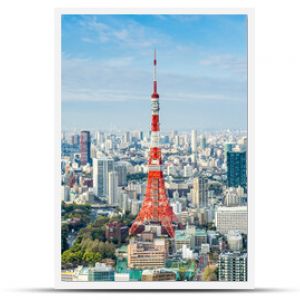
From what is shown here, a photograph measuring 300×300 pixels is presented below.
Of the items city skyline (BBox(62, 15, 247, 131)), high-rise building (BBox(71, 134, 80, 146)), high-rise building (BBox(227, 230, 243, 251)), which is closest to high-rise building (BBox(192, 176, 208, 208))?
high-rise building (BBox(227, 230, 243, 251))

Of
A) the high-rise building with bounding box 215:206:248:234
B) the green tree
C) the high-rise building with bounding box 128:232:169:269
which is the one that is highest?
the high-rise building with bounding box 215:206:248:234

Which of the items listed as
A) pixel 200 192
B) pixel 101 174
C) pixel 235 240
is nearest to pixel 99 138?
pixel 101 174

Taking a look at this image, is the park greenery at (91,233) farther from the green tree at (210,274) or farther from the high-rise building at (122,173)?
the green tree at (210,274)

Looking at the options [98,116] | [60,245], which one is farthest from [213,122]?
[60,245]

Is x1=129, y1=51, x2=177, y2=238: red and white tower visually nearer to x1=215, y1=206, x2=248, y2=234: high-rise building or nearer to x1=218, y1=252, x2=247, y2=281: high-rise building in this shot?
x1=215, y1=206, x2=248, y2=234: high-rise building

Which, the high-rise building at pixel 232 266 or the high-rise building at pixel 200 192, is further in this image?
the high-rise building at pixel 200 192

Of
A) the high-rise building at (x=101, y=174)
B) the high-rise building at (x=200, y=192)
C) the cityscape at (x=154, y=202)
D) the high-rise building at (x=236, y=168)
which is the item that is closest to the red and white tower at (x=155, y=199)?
the cityscape at (x=154, y=202)
